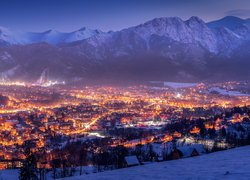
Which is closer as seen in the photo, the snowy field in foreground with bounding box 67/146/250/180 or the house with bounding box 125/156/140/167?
the snowy field in foreground with bounding box 67/146/250/180

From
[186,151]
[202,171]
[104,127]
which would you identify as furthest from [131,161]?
[104,127]

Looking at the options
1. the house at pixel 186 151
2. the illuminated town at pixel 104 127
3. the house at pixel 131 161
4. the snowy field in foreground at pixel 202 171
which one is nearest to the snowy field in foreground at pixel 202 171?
the snowy field in foreground at pixel 202 171

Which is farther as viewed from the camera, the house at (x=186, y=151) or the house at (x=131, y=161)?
the house at (x=186, y=151)

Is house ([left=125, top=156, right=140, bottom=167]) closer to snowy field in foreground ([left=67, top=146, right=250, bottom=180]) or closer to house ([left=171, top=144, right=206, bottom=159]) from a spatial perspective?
house ([left=171, top=144, right=206, bottom=159])

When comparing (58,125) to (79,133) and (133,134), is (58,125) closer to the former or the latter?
(79,133)

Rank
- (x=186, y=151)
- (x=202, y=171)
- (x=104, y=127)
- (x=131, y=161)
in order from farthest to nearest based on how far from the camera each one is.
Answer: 1. (x=104, y=127)
2. (x=186, y=151)
3. (x=131, y=161)
4. (x=202, y=171)

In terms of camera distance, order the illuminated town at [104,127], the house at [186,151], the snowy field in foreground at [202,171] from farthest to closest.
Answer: the illuminated town at [104,127] → the house at [186,151] → the snowy field in foreground at [202,171]

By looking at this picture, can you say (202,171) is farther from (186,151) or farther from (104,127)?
(104,127)

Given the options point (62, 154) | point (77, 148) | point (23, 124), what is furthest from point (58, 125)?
point (62, 154)

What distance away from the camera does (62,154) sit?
3734 cm

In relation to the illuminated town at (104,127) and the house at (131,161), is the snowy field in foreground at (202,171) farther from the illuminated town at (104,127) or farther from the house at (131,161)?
the illuminated town at (104,127)

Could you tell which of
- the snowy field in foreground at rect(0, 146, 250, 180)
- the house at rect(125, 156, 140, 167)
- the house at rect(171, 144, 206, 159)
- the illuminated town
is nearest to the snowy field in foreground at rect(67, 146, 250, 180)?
the snowy field in foreground at rect(0, 146, 250, 180)

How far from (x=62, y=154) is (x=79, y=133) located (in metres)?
17.3

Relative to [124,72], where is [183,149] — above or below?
below
